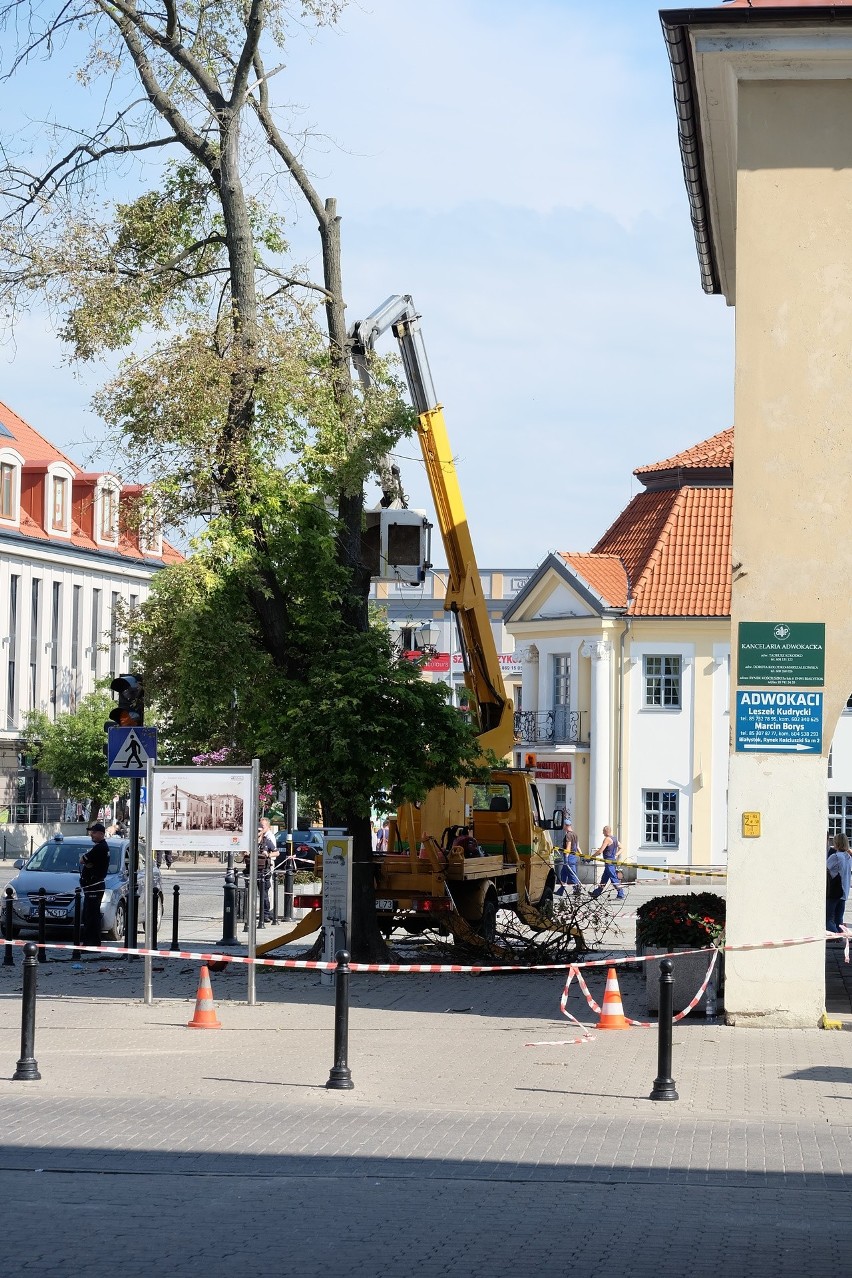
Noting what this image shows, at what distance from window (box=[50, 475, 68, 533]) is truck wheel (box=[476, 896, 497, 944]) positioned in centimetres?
4764

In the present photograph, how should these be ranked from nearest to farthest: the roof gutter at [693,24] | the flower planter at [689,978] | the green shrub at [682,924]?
1. the roof gutter at [693,24]
2. the flower planter at [689,978]
3. the green shrub at [682,924]

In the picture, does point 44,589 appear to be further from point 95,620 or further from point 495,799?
point 495,799

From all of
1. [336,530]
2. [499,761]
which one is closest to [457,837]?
[499,761]

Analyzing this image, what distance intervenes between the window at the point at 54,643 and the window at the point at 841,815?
31855 mm

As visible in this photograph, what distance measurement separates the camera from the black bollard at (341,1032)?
11242 mm

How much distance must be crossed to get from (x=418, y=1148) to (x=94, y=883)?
13171 mm

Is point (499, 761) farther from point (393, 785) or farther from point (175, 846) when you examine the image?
point (175, 846)

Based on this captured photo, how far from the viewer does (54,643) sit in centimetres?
6706

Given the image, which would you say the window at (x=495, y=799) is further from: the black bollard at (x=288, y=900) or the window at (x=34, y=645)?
the window at (x=34, y=645)

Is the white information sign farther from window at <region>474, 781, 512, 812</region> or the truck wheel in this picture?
window at <region>474, 781, 512, 812</region>

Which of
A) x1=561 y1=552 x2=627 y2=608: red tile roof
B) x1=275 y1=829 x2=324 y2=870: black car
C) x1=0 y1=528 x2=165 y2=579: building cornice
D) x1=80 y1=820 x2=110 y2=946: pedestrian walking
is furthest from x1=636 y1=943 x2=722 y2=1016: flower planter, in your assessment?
x1=0 y1=528 x2=165 y2=579: building cornice

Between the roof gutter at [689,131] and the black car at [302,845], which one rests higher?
the roof gutter at [689,131]

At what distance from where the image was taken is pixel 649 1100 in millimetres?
11422

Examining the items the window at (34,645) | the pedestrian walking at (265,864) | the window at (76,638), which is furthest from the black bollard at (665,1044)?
the window at (76,638)
